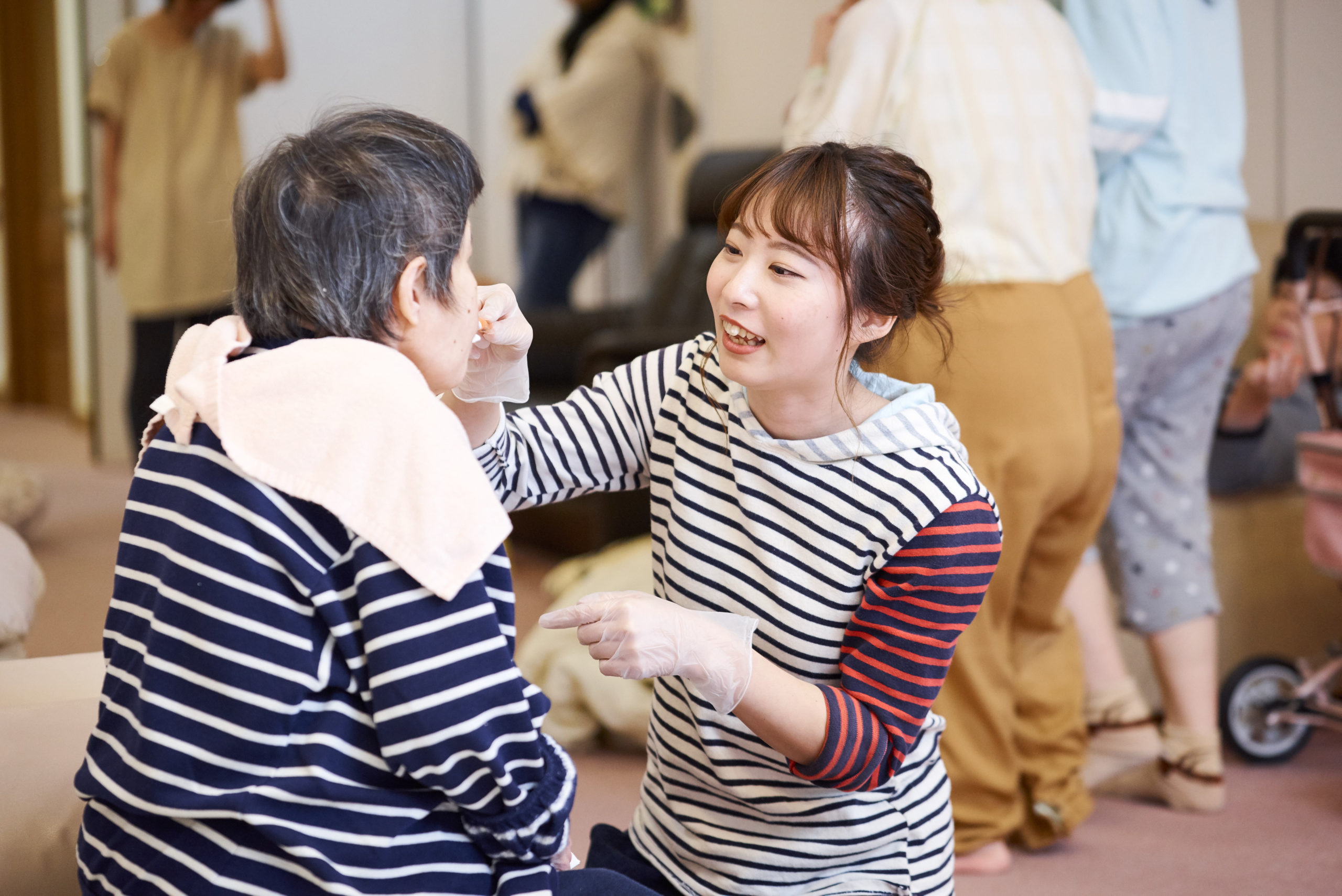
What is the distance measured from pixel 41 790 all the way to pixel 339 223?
0.54m

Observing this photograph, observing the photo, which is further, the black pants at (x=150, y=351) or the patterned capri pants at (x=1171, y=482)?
the black pants at (x=150, y=351)

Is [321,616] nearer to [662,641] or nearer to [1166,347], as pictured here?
[662,641]

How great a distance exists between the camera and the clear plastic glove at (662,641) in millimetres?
810

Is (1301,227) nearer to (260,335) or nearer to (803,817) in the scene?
(803,817)

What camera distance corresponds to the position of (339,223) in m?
0.75

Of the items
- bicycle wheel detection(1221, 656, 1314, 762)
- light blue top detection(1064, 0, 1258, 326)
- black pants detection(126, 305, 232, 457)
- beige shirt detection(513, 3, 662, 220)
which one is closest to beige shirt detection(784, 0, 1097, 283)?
light blue top detection(1064, 0, 1258, 326)

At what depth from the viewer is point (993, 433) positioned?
1.56m

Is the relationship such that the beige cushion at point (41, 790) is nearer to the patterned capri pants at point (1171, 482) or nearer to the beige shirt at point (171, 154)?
the patterned capri pants at point (1171, 482)

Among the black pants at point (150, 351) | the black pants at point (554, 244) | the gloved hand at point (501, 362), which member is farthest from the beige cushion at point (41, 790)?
the black pants at point (554, 244)

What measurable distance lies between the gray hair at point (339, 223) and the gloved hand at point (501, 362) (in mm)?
215

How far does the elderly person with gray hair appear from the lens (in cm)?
69

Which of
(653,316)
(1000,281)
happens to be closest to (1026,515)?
(1000,281)

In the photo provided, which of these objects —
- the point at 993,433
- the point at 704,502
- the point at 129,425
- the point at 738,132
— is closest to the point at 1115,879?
the point at 993,433

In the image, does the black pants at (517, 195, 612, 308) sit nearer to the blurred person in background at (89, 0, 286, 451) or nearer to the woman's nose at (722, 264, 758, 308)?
the blurred person in background at (89, 0, 286, 451)
